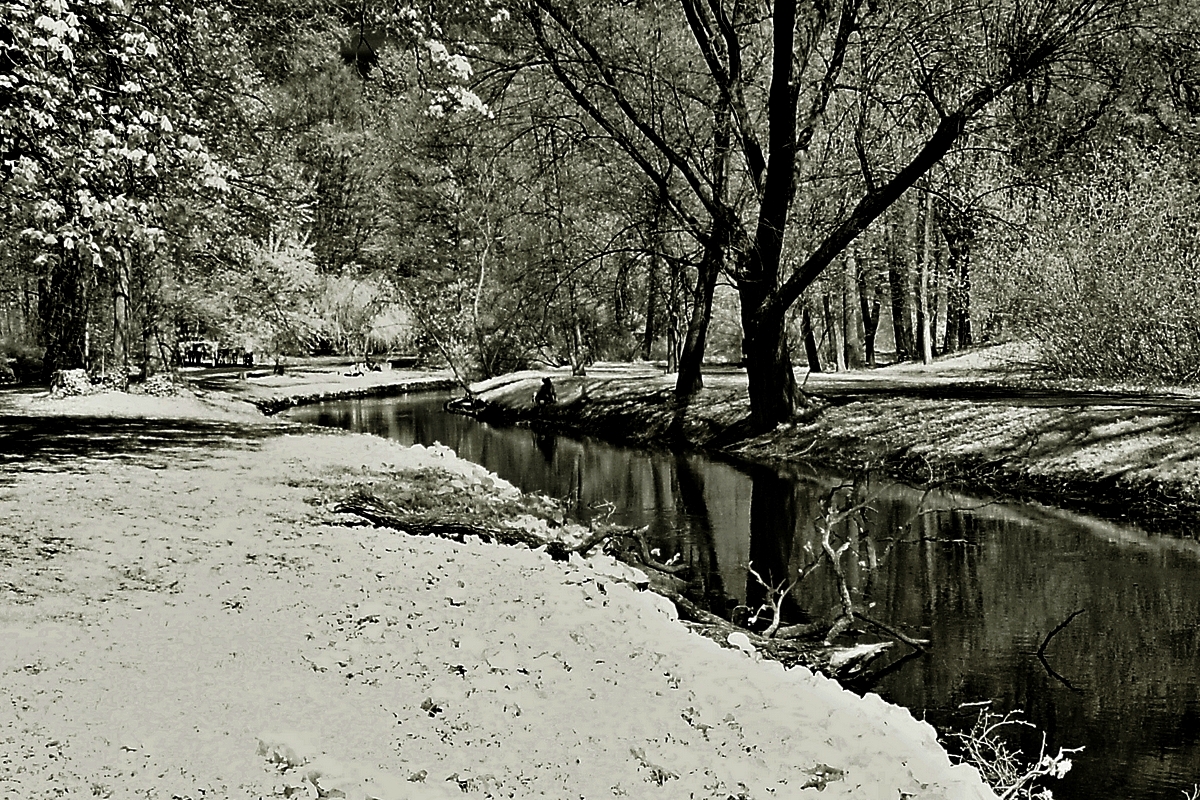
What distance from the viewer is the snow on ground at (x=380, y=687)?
4199 mm

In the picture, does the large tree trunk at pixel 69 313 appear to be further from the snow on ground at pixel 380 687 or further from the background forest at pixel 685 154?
the snow on ground at pixel 380 687

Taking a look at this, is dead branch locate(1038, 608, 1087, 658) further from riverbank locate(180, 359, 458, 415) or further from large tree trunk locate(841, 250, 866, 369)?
riverbank locate(180, 359, 458, 415)

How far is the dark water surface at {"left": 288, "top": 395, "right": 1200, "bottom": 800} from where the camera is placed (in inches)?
260

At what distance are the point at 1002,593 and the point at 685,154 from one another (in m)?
11.2

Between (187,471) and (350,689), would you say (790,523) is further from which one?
(350,689)

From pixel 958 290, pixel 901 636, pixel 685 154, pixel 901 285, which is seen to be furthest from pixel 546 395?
pixel 901 636

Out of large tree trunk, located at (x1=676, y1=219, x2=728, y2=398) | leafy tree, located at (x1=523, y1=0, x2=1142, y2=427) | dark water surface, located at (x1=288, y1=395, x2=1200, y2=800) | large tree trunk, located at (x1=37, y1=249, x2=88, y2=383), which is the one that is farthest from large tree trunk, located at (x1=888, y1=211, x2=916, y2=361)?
large tree trunk, located at (x1=37, y1=249, x2=88, y2=383)

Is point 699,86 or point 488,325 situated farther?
point 488,325

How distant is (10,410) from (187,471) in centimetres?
967

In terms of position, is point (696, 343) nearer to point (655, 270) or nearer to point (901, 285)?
point (655, 270)

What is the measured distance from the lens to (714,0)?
56.6ft

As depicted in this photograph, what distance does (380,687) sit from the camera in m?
5.06

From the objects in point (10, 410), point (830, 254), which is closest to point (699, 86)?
point (830, 254)

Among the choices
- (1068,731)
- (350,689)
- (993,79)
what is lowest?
(1068,731)
